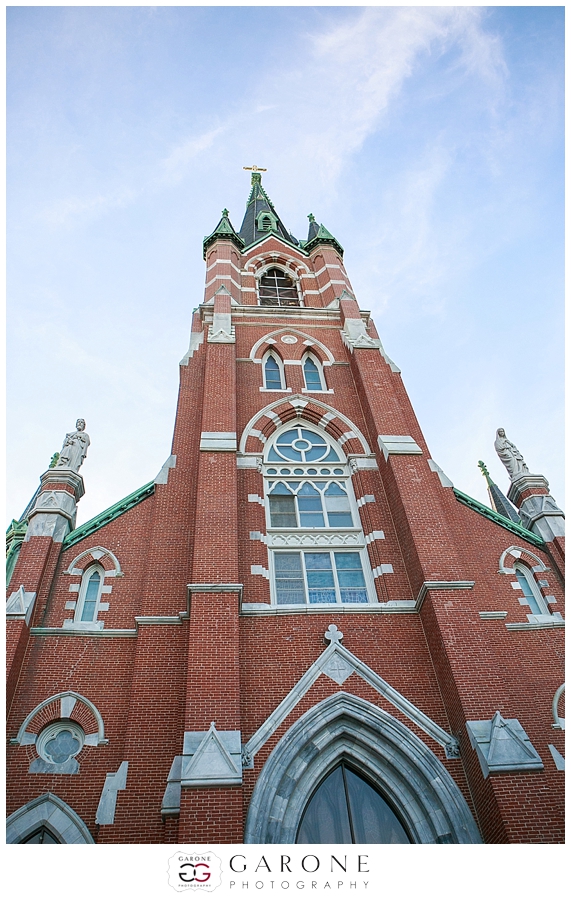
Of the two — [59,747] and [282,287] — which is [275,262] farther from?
[59,747]

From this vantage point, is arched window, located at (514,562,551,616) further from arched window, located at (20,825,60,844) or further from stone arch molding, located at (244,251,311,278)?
stone arch molding, located at (244,251,311,278)

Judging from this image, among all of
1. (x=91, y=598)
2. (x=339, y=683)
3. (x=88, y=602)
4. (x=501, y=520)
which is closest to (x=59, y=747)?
(x=88, y=602)

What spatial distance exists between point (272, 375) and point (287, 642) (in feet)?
29.2

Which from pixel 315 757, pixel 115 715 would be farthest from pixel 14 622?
pixel 315 757

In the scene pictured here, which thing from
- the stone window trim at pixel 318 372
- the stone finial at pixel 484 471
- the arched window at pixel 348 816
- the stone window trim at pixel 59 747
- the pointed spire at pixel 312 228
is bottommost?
the arched window at pixel 348 816

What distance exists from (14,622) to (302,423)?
340 inches

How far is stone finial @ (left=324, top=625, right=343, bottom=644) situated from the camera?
1170 cm

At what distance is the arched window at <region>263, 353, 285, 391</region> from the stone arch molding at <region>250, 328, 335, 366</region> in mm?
341

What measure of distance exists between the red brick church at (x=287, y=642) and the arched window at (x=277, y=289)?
21.4ft

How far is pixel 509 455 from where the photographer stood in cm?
1739

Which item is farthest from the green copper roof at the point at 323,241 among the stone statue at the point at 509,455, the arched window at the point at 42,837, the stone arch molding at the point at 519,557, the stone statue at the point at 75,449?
the arched window at the point at 42,837

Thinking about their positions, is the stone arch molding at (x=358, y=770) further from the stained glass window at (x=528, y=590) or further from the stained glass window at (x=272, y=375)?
the stained glass window at (x=272, y=375)

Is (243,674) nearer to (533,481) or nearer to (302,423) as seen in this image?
(302,423)

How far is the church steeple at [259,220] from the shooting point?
29.0 m
